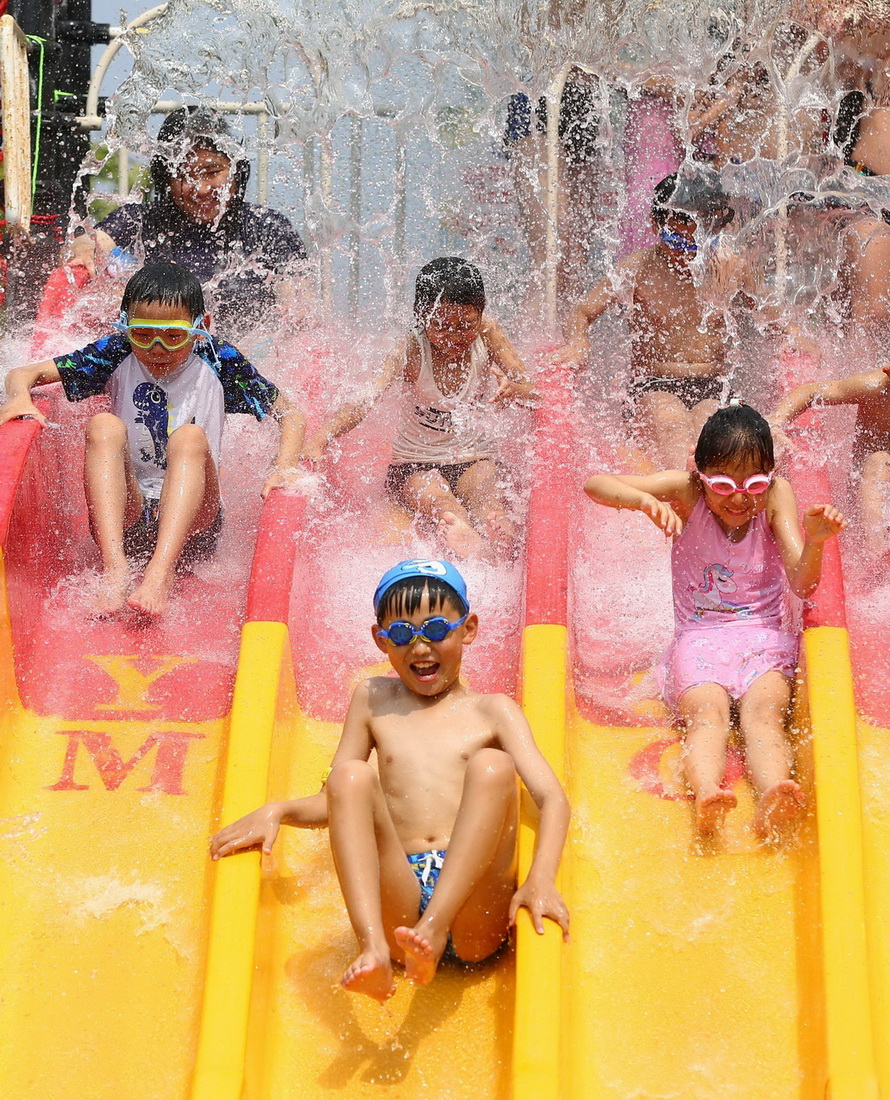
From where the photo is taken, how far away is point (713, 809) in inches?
111

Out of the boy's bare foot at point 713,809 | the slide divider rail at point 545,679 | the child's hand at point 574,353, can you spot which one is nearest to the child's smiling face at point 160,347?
the slide divider rail at point 545,679

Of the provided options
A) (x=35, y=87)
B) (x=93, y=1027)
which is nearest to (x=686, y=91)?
(x=35, y=87)

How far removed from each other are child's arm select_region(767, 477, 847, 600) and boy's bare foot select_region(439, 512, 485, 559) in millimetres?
949

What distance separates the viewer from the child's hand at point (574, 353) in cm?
440

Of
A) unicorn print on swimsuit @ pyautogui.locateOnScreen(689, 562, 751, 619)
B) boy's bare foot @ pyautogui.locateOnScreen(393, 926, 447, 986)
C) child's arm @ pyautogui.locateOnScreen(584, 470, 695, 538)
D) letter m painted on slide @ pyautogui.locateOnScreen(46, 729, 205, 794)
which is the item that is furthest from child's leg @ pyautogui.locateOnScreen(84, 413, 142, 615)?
boy's bare foot @ pyautogui.locateOnScreen(393, 926, 447, 986)

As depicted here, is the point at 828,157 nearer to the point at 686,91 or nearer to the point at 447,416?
the point at 686,91

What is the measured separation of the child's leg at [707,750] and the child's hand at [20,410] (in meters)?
1.99

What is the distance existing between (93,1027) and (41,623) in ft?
4.29

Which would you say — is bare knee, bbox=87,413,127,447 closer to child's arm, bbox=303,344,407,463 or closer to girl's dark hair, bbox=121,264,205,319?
girl's dark hair, bbox=121,264,205,319

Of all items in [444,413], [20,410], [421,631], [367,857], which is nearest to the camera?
[367,857]

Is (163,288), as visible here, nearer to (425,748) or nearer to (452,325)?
(452,325)

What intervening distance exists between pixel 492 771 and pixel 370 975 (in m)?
0.42

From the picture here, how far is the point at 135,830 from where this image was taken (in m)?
2.99

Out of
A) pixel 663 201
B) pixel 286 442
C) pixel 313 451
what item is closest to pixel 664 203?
pixel 663 201
